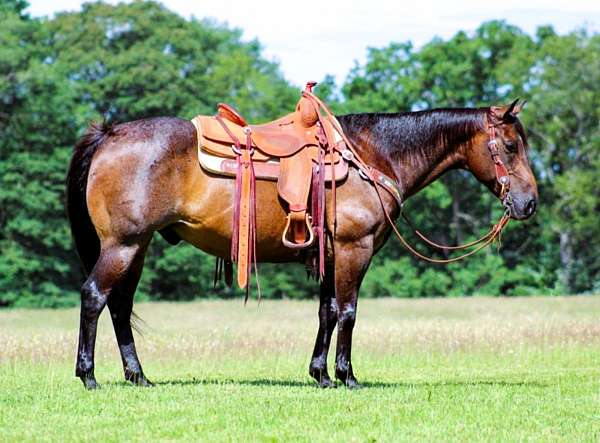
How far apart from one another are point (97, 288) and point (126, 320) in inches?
32.8

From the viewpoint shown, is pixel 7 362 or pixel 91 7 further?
pixel 91 7

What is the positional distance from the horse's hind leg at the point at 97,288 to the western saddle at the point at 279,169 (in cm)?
104

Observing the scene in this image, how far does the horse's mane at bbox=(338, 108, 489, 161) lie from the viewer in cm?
1054

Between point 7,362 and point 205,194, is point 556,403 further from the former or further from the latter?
point 7,362

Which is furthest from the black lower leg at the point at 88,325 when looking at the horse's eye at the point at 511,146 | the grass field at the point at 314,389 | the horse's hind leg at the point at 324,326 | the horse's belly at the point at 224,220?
the horse's eye at the point at 511,146

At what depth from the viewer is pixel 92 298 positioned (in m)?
9.78

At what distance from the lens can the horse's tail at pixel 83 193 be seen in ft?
33.7

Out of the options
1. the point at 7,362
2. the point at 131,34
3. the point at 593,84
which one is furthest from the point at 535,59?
the point at 7,362

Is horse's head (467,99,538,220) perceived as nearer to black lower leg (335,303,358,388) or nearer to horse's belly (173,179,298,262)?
black lower leg (335,303,358,388)

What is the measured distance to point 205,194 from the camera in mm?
10031

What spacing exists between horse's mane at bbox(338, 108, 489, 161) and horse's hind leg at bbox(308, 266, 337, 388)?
1.37m

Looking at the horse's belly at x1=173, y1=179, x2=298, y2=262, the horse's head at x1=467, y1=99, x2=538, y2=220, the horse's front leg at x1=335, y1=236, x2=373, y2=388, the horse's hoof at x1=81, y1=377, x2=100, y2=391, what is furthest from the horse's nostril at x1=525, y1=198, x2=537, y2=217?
the horse's hoof at x1=81, y1=377, x2=100, y2=391

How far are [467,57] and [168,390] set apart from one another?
42.2 meters

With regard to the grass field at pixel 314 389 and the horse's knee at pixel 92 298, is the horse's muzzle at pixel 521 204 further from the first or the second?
the horse's knee at pixel 92 298
